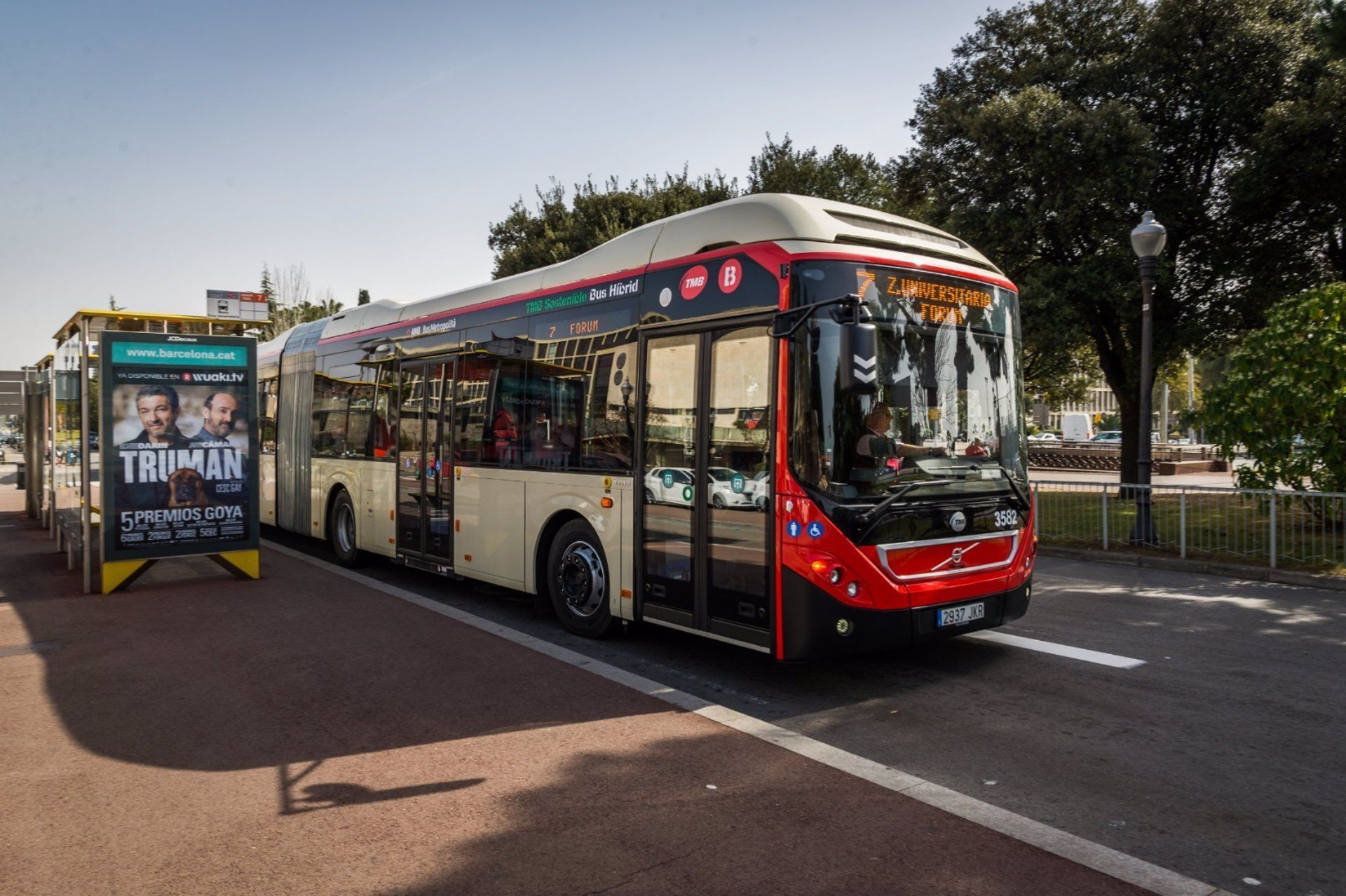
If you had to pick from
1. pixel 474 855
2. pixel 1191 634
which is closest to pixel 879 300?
pixel 474 855

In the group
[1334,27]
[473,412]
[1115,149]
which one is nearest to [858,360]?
[473,412]

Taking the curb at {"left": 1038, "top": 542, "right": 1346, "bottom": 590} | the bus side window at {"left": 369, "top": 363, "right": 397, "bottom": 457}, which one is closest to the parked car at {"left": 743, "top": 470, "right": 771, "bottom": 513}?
the bus side window at {"left": 369, "top": 363, "right": 397, "bottom": 457}

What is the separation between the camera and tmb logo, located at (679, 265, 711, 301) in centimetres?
686

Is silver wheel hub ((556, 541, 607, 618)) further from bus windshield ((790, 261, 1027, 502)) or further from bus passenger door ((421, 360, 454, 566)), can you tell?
bus windshield ((790, 261, 1027, 502))

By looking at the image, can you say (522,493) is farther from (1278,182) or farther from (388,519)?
(1278,182)

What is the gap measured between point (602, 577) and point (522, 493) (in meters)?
1.35

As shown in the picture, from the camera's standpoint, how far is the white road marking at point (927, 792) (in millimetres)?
3744

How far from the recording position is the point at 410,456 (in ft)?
34.6

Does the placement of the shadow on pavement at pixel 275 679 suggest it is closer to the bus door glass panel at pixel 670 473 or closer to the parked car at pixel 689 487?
the bus door glass panel at pixel 670 473

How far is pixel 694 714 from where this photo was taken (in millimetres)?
5887

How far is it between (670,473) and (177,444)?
6.66 meters

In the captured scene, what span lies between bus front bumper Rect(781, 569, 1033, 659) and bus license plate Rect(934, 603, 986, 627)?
0.20 m

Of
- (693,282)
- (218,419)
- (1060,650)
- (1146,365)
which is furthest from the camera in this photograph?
(1146,365)

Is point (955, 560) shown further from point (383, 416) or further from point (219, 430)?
point (219, 430)
